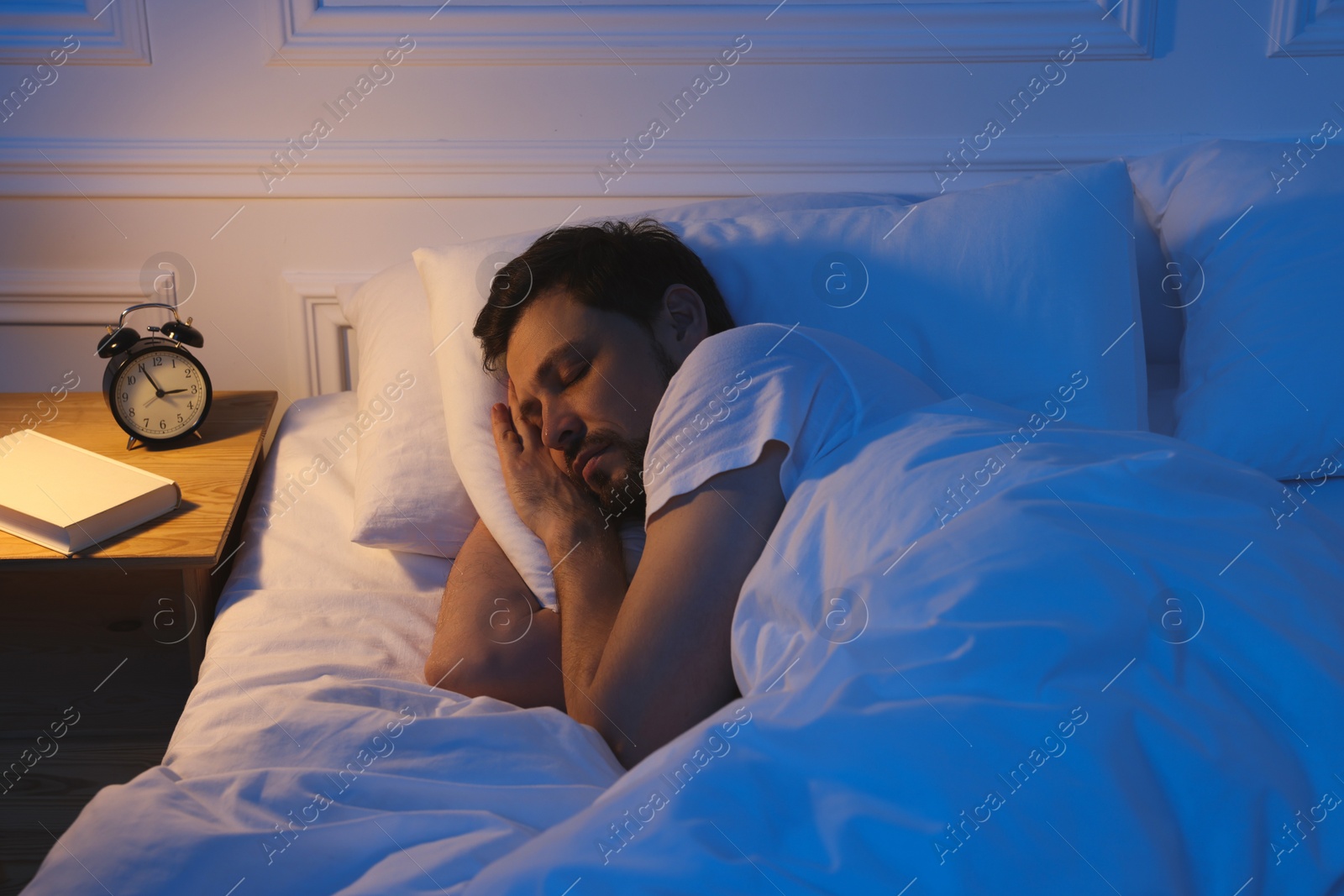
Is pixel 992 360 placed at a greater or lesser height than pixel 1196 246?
lesser

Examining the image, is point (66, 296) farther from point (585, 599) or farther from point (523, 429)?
point (585, 599)

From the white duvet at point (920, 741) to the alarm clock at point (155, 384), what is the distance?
71cm

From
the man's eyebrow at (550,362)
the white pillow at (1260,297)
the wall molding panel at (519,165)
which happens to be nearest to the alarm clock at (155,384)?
the wall molding panel at (519,165)

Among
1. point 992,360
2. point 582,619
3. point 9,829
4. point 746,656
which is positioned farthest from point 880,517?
point 9,829

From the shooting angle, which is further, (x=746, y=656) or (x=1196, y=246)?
(x=1196, y=246)

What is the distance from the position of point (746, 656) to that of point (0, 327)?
5.29 ft

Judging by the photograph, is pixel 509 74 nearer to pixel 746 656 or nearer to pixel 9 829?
pixel 746 656

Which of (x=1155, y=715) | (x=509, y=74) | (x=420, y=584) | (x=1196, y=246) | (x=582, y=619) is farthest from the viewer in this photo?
(x=509, y=74)

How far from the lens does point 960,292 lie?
1319 millimetres

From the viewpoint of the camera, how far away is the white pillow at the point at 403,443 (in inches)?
50.0

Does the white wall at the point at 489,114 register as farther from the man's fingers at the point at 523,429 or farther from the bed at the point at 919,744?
the bed at the point at 919,744

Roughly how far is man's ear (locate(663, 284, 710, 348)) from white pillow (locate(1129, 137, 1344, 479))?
70 cm

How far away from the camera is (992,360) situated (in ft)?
4.25

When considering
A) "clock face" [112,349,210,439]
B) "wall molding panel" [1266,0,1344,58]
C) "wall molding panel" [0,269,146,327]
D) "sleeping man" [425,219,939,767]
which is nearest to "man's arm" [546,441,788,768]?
"sleeping man" [425,219,939,767]
